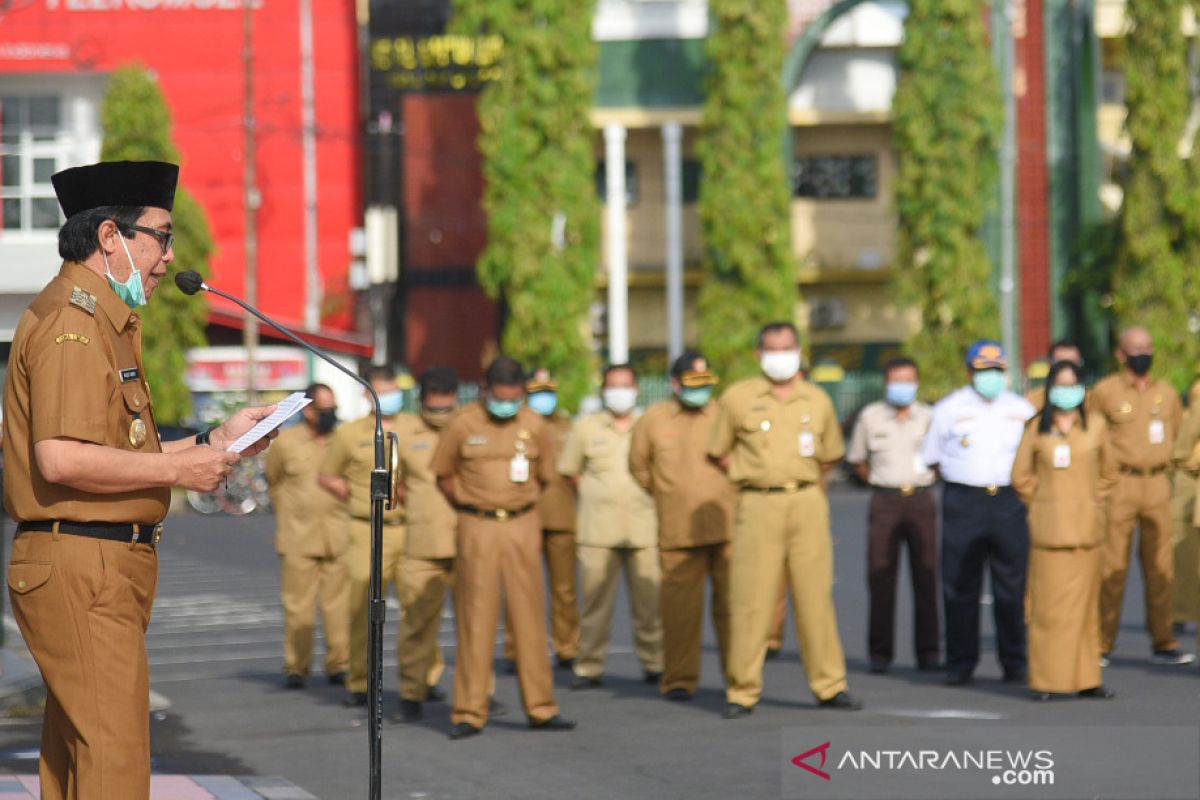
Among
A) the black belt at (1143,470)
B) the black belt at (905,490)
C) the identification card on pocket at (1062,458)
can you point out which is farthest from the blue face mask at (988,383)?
the black belt at (1143,470)

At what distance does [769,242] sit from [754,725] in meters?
27.6

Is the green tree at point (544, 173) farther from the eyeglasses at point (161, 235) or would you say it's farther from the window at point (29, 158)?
the eyeglasses at point (161, 235)

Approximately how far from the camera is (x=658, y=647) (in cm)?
1353

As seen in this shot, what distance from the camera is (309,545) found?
14.0 metres

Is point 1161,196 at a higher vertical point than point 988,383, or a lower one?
higher

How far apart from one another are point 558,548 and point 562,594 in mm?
441

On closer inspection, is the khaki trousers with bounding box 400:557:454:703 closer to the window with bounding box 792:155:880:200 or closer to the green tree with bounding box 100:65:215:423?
the green tree with bounding box 100:65:215:423

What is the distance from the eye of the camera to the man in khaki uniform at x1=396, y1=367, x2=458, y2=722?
1212 cm

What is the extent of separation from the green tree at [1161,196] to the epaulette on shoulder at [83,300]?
33.2m

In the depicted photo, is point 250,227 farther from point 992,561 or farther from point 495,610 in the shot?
point 495,610

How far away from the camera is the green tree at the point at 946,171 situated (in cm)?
3828

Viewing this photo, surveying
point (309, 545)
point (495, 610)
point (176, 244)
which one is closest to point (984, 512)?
point (495, 610)

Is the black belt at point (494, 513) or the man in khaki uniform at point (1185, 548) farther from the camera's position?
the man in khaki uniform at point (1185, 548)

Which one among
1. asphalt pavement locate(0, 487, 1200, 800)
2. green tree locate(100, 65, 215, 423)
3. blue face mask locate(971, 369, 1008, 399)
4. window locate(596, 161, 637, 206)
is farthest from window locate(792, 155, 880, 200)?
blue face mask locate(971, 369, 1008, 399)
